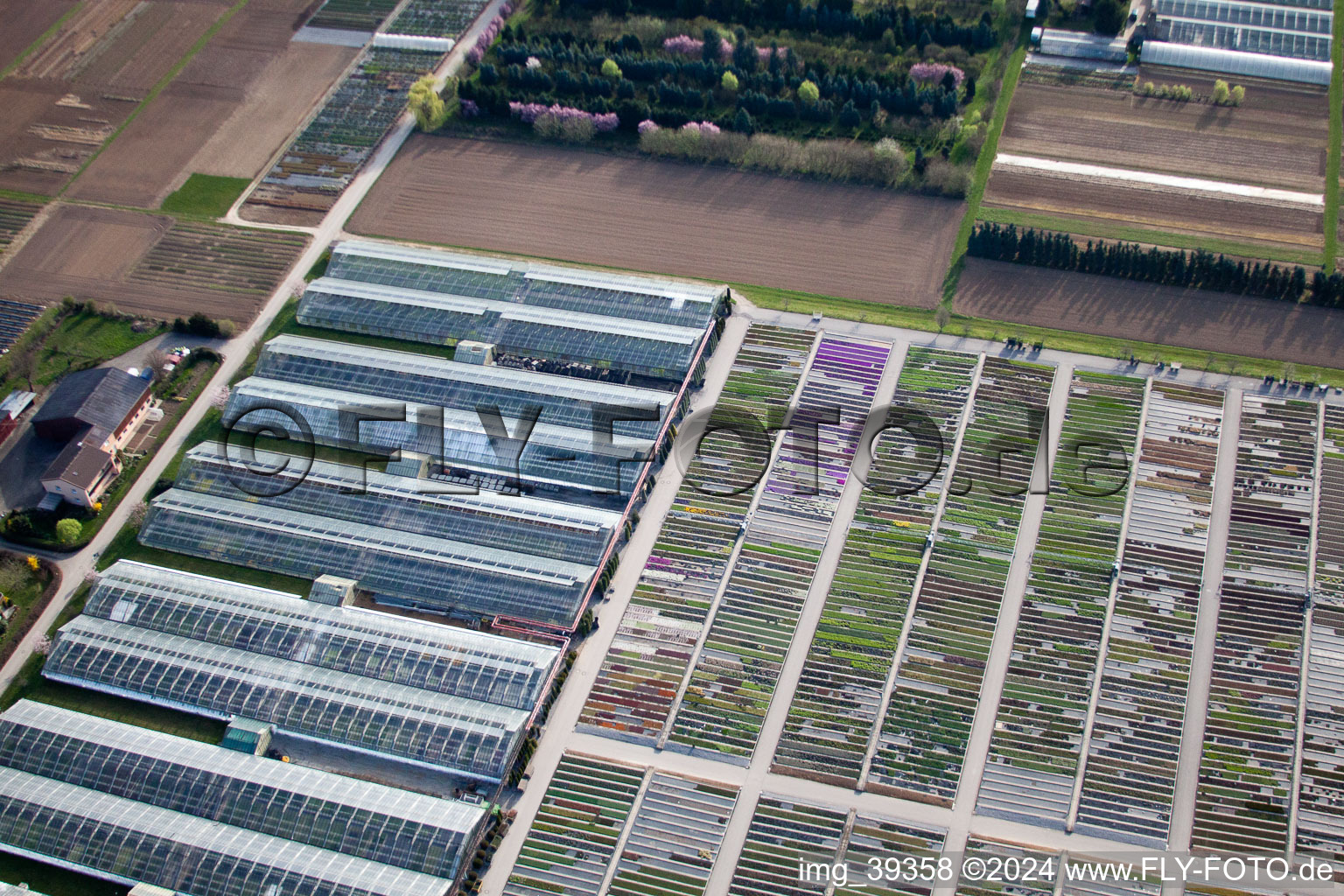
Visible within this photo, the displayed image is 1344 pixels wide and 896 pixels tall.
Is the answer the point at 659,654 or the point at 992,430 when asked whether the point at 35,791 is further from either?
the point at 992,430

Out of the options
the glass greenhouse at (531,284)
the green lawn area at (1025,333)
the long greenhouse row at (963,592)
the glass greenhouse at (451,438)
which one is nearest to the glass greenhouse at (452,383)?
the glass greenhouse at (451,438)

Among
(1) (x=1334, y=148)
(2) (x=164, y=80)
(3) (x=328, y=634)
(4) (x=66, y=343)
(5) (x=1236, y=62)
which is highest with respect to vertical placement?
(5) (x=1236, y=62)

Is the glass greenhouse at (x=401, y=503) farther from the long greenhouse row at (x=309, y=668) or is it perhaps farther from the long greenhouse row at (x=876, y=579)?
the long greenhouse row at (x=876, y=579)

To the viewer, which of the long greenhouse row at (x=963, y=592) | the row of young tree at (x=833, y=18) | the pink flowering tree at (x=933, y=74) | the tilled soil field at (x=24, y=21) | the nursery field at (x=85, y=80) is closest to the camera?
the long greenhouse row at (x=963, y=592)

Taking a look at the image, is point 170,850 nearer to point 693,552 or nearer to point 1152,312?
point 693,552

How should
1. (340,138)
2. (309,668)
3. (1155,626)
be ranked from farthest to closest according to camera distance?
(340,138) → (309,668) → (1155,626)

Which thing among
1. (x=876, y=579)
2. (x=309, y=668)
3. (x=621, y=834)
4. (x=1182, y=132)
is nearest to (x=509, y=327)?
(x=309, y=668)
